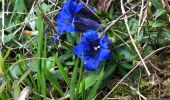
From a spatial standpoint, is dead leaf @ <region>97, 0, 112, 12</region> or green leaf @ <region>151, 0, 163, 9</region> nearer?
green leaf @ <region>151, 0, 163, 9</region>

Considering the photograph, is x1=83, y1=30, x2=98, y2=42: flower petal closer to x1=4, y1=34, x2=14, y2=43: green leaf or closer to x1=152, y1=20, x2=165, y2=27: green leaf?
x1=152, y1=20, x2=165, y2=27: green leaf

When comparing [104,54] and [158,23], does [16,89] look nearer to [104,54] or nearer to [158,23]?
[104,54]

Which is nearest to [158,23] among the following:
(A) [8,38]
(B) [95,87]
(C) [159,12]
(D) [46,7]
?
(C) [159,12]

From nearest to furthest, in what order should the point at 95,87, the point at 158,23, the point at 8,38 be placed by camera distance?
the point at 95,87 → the point at 158,23 → the point at 8,38

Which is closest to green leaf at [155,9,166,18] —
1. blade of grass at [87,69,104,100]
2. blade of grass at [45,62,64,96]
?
blade of grass at [87,69,104,100]

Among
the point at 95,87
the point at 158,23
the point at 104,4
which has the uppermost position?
the point at 104,4

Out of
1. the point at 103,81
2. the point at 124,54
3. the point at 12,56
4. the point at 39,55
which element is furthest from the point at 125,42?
the point at 12,56
